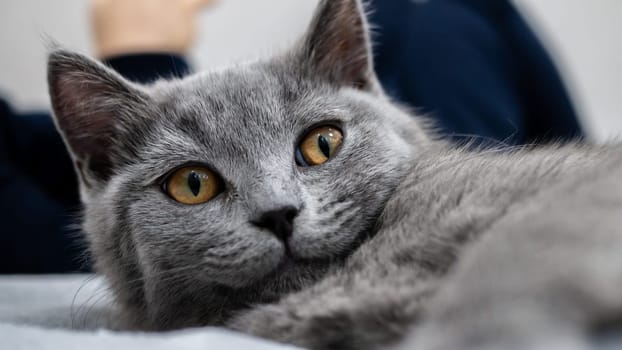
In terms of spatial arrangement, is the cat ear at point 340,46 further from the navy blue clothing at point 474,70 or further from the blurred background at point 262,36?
the blurred background at point 262,36

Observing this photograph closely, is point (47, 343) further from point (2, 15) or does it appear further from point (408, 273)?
point (2, 15)

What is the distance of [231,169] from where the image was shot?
0.92 m

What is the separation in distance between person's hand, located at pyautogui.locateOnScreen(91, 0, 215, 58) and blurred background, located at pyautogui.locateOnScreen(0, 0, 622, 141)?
0.48 m

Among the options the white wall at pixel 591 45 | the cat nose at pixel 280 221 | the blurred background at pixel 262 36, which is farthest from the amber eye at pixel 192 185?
the white wall at pixel 591 45

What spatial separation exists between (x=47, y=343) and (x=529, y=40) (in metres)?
1.97

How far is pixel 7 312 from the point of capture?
1.11m

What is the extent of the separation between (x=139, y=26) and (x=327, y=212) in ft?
4.66

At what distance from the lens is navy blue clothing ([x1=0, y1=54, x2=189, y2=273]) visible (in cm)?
180

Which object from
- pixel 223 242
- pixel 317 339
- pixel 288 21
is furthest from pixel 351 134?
pixel 288 21

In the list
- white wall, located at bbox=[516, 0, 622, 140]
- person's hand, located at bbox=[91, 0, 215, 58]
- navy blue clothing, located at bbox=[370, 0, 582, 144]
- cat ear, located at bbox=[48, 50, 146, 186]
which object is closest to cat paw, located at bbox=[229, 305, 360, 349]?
cat ear, located at bbox=[48, 50, 146, 186]

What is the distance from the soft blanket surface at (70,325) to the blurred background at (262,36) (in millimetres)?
1476

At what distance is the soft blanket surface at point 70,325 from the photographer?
0.60 metres

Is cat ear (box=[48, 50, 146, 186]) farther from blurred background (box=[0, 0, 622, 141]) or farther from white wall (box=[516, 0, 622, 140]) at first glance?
white wall (box=[516, 0, 622, 140])

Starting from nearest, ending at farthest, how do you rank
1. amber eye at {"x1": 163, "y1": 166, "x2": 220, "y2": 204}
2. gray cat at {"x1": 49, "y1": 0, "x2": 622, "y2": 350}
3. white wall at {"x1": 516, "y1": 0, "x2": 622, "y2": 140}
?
gray cat at {"x1": 49, "y1": 0, "x2": 622, "y2": 350}, amber eye at {"x1": 163, "y1": 166, "x2": 220, "y2": 204}, white wall at {"x1": 516, "y1": 0, "x2": 622, "y2": 140}
